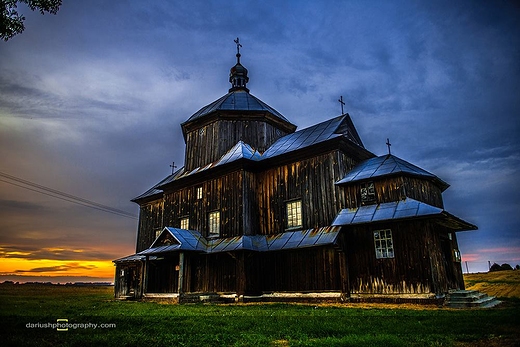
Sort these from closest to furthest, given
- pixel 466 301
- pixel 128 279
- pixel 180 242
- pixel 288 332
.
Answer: pixel 288 332 → pixel 466 301 → pixel 180 242 → pixel 128 279

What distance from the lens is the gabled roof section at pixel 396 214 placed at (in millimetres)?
Result: 15344

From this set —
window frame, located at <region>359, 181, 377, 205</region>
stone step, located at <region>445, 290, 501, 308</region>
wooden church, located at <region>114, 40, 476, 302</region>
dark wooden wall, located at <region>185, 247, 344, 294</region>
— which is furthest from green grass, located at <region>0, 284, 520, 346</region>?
window frame, located at <region>359, 181, 377, 205</region>

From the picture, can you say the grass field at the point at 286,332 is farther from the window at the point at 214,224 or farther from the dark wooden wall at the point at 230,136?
the dark wooden wall at the point at 230,136

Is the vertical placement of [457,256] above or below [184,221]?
below

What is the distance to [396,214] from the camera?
16062mm

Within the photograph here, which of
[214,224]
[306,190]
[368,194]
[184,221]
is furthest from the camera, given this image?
[184,221]

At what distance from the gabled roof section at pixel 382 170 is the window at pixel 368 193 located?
17.9 inches

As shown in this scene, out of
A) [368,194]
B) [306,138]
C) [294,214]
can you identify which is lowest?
[294,214]

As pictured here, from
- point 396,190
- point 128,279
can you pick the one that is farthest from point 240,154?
point 128,279

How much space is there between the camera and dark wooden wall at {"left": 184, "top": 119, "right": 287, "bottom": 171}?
947 inches

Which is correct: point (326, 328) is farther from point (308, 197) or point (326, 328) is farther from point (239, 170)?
point (239, 170)

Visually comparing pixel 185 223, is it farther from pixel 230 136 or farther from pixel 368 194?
pixel 368 194

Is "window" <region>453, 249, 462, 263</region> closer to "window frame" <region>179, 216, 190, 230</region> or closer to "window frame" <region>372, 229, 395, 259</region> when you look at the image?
"window frame" <region>372, 229, 395, 259</region>

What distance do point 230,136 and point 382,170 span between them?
1053 cm
